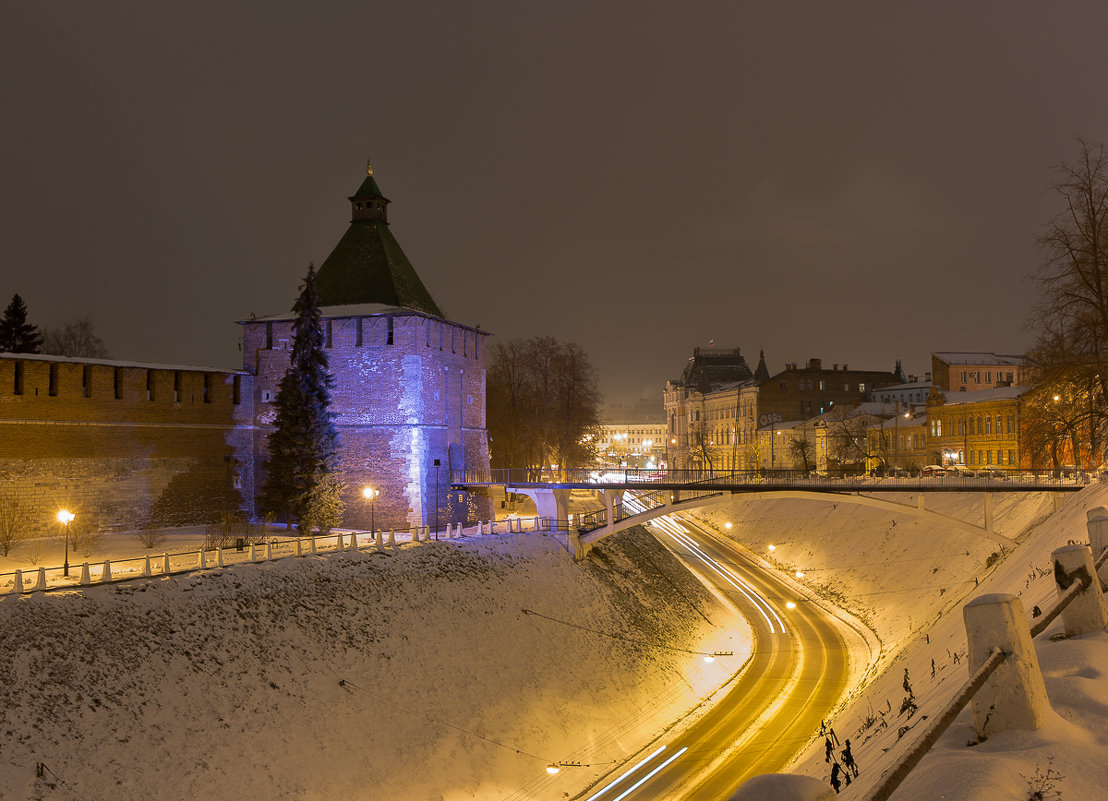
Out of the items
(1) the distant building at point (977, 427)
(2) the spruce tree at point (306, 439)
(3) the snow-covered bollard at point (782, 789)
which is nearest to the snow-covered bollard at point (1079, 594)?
(3) the snow-covered bollard at point (782, 789)

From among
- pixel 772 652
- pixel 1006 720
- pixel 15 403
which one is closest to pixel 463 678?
pixel 772 652

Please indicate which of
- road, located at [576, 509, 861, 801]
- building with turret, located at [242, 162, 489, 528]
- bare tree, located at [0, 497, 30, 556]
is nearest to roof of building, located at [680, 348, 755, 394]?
road, located at [576, 509, 861, 801]

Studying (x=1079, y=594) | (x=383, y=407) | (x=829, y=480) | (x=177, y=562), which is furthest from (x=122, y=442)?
(x=1079, y=594)

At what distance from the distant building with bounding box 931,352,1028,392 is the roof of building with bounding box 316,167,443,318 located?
43554mm

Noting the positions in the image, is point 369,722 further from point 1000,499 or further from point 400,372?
point 1000,499

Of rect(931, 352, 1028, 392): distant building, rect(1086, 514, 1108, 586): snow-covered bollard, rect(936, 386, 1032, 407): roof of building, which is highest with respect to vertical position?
rect(931, 352, 1028, 392): distant building

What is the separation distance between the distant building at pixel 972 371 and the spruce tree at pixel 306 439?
4896 cm

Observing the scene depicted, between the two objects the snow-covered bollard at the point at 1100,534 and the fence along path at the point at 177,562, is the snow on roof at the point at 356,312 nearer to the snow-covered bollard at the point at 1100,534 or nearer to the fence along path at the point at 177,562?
the fence along path at the point at 177,562

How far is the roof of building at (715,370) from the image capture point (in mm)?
97438

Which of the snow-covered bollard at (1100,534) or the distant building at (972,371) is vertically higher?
the distant building at (972,371)

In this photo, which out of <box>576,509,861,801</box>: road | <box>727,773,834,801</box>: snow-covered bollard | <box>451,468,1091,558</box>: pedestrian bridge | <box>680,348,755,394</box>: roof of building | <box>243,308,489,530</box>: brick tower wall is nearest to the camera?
<box>727,773,834,801</box>: snow-covered bollard

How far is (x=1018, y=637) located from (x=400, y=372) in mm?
29971

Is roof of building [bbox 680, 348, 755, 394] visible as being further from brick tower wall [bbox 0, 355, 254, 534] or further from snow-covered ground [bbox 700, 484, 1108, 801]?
brick tower wall [bbox 0, 355, 254, 534]

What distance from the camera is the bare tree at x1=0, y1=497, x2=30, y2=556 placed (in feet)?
81.1
